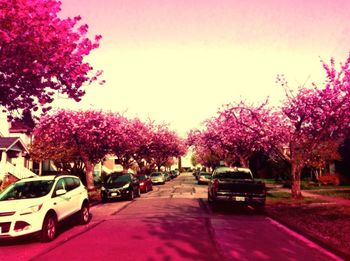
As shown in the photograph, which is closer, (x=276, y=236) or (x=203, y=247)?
(x=203, y=247)

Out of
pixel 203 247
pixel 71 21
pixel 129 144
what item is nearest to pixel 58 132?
pixel 129 144

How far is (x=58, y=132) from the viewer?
33.2m

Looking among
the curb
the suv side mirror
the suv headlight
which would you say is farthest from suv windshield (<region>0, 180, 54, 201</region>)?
the curb

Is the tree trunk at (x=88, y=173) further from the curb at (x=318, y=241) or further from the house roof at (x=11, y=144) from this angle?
the curb at (x=318, y=241)

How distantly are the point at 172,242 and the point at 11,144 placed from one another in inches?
1335

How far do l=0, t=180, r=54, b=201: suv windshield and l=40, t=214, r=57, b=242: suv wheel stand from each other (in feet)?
2.43

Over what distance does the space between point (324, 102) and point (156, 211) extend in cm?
1148

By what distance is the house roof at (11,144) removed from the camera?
39.5 m

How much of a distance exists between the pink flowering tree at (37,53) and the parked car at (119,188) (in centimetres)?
940

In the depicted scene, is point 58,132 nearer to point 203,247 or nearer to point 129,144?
point 129,144

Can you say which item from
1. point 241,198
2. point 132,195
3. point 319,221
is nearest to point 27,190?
point 241,198

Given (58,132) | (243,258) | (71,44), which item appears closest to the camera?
(243,258)

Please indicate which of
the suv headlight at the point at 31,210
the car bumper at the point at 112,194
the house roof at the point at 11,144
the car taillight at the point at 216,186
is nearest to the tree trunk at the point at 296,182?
the car taillight at the point at 216,186

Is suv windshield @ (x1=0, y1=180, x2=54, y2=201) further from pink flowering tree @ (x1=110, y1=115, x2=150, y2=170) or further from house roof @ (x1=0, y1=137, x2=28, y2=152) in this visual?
house roof @ (x1=0, y1=137, x2=28, y2=152)
